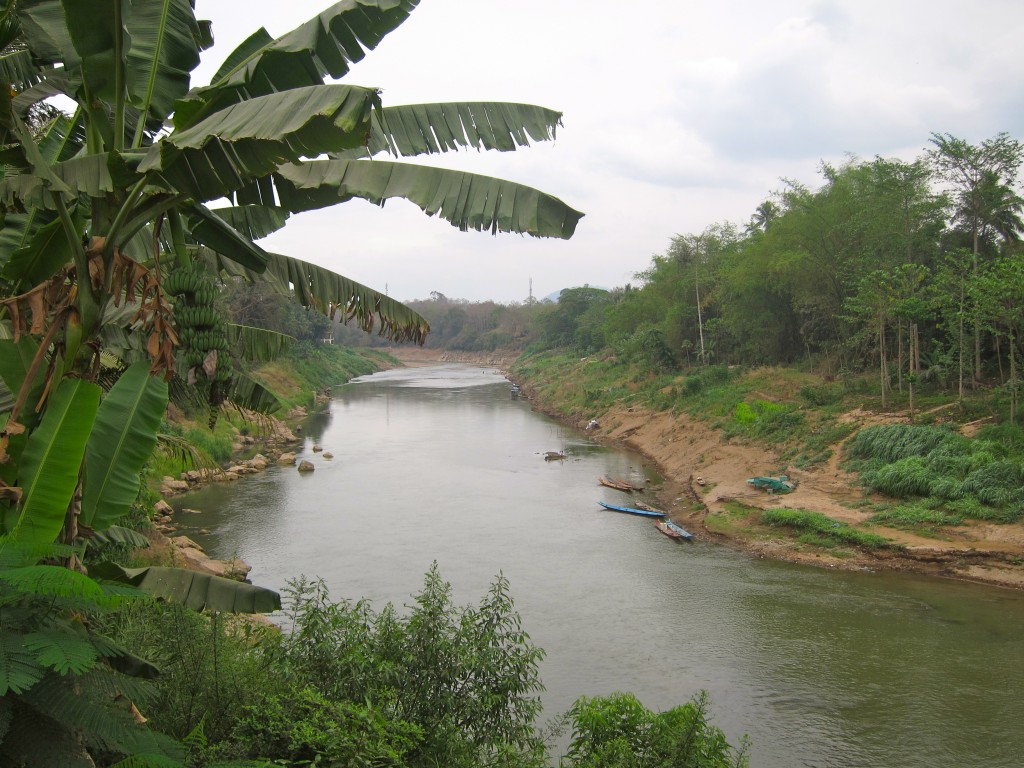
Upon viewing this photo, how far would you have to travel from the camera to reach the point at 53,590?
2.51 metres

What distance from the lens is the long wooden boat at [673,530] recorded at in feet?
50.5

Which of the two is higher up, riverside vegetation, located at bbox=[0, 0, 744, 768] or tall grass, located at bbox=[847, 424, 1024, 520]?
riverside vegetation, located at bbox=[0, 0, 744, 768]

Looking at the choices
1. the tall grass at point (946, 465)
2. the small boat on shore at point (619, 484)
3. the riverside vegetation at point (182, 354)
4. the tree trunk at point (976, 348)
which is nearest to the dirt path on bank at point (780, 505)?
the tall grass at point (946, 465)

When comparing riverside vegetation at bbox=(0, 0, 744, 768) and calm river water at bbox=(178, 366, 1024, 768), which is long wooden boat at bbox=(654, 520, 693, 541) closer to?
calm river water at bbox=(178, 366, 1024, 768)

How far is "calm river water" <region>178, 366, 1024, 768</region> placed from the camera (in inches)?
340

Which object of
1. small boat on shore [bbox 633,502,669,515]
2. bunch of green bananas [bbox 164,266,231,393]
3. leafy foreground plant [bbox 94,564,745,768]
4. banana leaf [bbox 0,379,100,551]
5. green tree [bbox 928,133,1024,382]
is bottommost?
small boat on shore [bbox 633,502,669,515]

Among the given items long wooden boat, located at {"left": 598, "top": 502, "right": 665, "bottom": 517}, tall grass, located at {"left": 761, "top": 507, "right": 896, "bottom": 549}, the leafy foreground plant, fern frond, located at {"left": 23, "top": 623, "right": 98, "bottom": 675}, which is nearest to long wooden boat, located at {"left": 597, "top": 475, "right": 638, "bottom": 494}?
long wooden boat, located at {"left": 598, "top": 502, "right": 665, "bottom": 517}

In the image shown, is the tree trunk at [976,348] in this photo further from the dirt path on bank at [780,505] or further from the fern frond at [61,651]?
the fern frond at [61,651]

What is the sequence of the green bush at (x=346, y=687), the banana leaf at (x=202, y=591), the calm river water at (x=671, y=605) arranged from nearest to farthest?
the banana leaf at (x=202, y=591), the green bush at (x=346, y=687), the calm river water at (x=671, y=605)

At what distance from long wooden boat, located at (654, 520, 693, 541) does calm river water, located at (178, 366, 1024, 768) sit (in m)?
0.24

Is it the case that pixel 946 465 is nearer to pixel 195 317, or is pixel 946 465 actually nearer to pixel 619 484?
pixel 619 484

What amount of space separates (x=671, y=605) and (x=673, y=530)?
3.64 m

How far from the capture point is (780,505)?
16203mm

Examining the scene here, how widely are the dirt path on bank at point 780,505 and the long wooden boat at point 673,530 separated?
39cm
